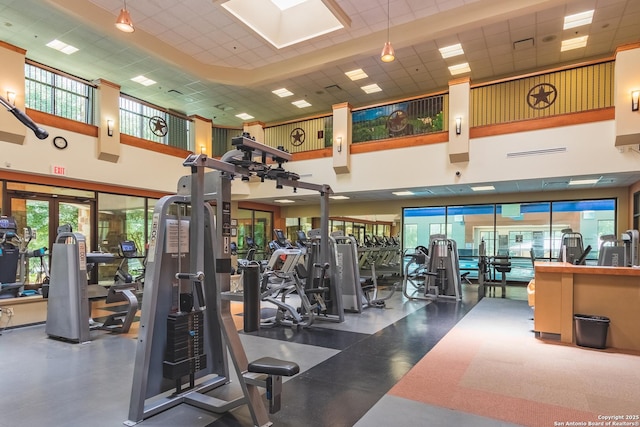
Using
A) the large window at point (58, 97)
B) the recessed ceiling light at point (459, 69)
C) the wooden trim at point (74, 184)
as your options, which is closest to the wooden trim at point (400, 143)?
the recessed ceiling light at point (459, 69)

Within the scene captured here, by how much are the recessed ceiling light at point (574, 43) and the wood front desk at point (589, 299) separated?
6657mm

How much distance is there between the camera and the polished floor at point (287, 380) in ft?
9.32

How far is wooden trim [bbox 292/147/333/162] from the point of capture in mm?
10042

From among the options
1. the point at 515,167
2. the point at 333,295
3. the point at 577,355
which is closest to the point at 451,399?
the point at 577,355

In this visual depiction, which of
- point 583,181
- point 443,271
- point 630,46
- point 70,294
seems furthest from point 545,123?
point 70,294

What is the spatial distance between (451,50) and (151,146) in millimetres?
8051

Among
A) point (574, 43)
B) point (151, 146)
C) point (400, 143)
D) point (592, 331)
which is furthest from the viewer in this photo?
point (151, 146)

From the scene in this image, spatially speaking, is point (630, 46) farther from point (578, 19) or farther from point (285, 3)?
point (285, 3)

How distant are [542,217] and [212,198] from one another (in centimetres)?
1031

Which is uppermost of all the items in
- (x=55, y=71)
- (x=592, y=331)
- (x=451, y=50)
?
(x=451, y=50)

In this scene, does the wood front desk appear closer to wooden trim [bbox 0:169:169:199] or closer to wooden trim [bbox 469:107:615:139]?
wooden trim [bbox 469:107:615:139]

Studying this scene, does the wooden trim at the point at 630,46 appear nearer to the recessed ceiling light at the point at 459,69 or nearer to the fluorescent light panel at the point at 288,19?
the recessed ceiling light at the point at 459,69

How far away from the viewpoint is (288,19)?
29.1 feet

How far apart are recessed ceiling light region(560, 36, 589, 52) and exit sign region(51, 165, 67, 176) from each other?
38.7 ft
